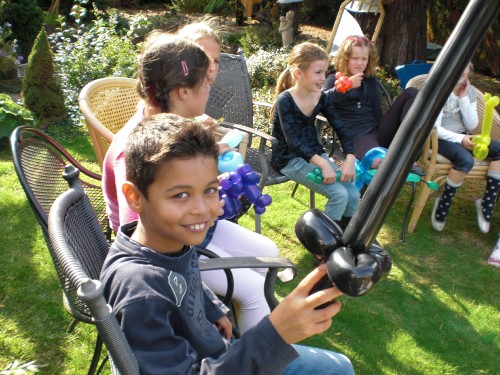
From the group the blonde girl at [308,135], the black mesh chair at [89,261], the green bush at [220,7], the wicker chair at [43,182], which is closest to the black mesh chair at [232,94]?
the blonde girl at [308,135]

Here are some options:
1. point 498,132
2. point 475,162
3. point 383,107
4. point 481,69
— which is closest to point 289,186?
point 383,107

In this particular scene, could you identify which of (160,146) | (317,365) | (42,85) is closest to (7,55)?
(42,85)

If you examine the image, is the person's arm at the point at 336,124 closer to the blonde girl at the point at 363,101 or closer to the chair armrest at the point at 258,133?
the blonde girl at the point at 363,101

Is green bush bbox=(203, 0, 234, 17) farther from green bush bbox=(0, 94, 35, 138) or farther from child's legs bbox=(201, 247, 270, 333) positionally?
child's legs bbox=(201, 247, 270, 333)

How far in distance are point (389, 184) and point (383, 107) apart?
4.32 meters

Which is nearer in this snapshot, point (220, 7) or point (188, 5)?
point (188, 5)

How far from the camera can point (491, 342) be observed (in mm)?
2850

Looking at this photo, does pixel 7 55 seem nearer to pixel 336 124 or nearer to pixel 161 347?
pixel 336 124

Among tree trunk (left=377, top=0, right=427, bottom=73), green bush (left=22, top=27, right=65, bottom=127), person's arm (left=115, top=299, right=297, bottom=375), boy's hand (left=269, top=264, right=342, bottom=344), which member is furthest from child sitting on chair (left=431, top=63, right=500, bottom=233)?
green bush (left=22, top=27, right=65, bottom=127)

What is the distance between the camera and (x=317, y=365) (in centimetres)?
155

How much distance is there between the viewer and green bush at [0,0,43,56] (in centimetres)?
838

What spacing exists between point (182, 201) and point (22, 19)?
863cm

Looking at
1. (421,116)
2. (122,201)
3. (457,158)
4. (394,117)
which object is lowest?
(457,158)

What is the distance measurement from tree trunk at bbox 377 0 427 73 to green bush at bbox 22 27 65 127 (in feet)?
13.8
